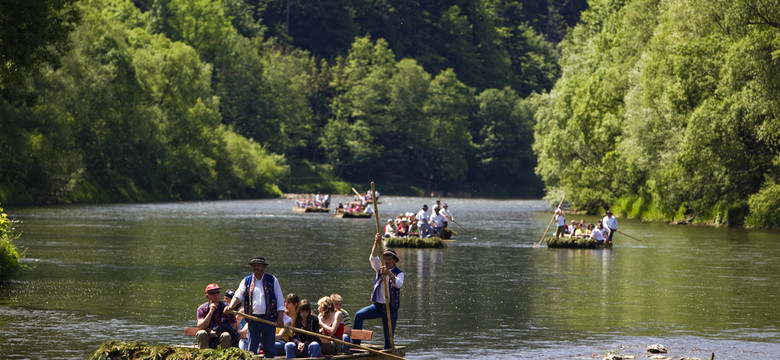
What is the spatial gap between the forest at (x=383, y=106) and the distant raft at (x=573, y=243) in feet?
41.4

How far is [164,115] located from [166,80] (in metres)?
4.40

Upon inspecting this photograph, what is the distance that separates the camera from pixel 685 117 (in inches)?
2709

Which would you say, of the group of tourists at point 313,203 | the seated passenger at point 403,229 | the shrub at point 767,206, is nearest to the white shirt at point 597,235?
the seated passenger at point 403,229

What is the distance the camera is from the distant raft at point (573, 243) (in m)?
55.7

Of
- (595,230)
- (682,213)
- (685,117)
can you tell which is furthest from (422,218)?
(682,213)

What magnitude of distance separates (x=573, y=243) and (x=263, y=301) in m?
37.7

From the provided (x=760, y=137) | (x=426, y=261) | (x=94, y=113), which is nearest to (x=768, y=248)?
(x=760, y=137)

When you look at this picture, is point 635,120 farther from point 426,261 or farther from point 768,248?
point 426,261

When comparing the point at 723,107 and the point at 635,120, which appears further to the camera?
the point at 635,120

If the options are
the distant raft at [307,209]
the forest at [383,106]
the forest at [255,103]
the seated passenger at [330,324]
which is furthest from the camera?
the distant raft at [307,209]

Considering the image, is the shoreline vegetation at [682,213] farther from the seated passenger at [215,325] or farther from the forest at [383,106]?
the seated passenger at [215,325]

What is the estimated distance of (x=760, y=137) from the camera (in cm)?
6278

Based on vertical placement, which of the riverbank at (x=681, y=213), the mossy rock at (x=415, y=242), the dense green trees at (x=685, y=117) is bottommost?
the mossy rock at (x=415, y=242)

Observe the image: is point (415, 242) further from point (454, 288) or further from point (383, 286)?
point (383, 286)
